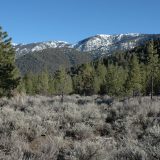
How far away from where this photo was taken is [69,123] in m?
13.7

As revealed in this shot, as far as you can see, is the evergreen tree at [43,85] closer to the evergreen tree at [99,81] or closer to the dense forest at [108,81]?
the dense forest at [108,81]

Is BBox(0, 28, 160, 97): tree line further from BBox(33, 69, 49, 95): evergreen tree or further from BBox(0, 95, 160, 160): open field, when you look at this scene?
BBox(0, 95, 160, 160): open field

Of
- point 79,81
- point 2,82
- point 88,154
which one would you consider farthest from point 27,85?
point 88,154

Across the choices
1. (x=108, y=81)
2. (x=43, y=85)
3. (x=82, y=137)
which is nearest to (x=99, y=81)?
(x=43, y=85)

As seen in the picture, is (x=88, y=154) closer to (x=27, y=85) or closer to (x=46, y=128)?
(x=46, y=128)

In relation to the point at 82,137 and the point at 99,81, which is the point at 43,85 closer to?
the point at 99,81

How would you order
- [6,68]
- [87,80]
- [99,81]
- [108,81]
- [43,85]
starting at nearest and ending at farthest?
[6,68], [108,81], [99,81], [87,80], [43,85]

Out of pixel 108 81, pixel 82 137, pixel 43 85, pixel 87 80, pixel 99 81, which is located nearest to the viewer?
pixel 82 137

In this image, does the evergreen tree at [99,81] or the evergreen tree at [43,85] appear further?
the evergreen tree at [43,85]

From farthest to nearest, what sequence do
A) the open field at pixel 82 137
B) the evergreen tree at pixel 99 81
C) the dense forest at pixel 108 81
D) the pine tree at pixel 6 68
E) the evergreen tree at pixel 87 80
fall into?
the evergreen tree at pixel 87 80 < the evergreen tree at pixel 99 81 < the dense forest at pixel 108 81 < the pine tree at pixel 6 68 < the open field at pixel 82 137

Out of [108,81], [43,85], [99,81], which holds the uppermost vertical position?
[108,81]

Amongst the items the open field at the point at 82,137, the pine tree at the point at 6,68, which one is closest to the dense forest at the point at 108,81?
the pine tree at the point at 6,68

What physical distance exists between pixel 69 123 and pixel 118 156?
5.68 metres

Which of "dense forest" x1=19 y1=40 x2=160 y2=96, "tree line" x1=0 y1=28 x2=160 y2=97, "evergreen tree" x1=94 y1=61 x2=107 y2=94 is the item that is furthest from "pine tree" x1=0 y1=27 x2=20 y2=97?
"evergreen tree" x1=94 y1=61 x2=107 y2=94
